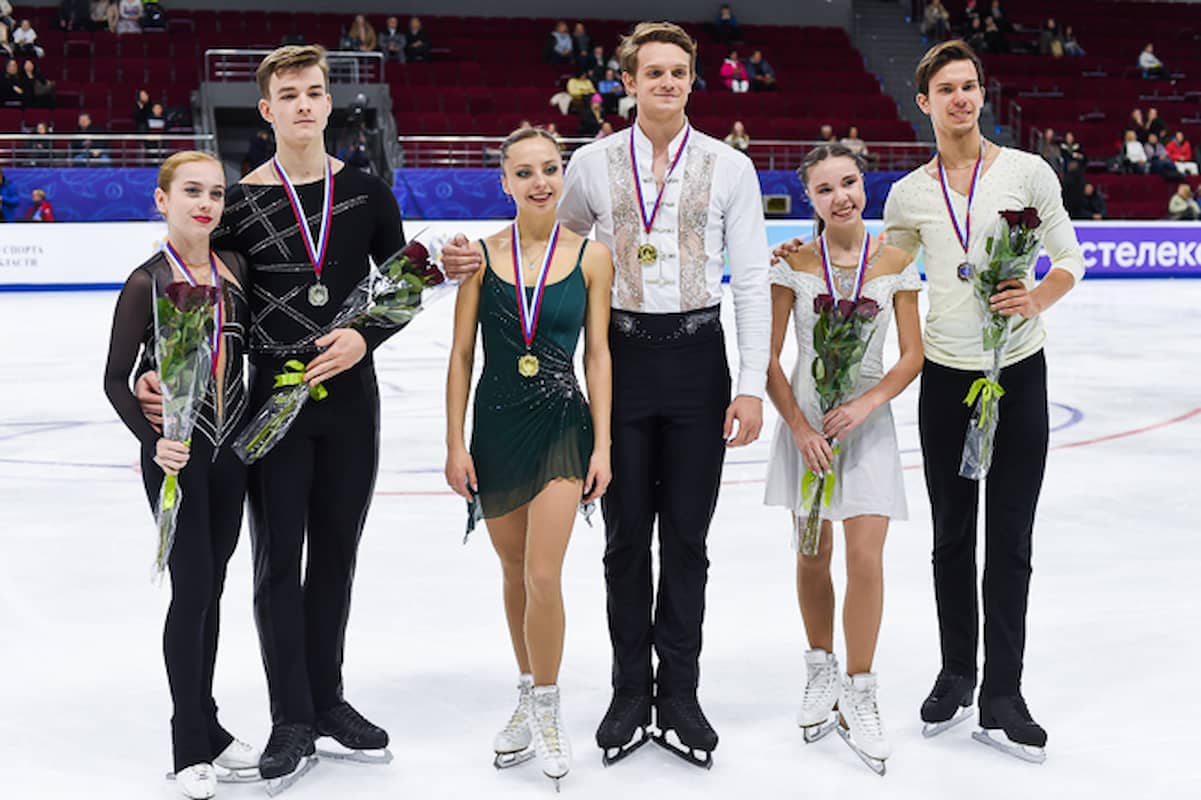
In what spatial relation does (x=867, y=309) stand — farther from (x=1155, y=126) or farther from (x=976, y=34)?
(x=976, y=34)

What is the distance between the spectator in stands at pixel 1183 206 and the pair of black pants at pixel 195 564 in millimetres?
17415

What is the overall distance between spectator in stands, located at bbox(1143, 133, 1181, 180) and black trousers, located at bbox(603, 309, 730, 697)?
18.1 metres

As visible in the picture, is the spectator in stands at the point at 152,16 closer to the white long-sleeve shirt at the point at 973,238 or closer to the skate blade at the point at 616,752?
the white long-sleeve shirt at the point at 973,238

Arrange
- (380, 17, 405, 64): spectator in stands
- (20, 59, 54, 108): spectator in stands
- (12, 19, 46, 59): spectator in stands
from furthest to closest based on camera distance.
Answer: (380, 17, 405, 64): spectator in stands
(12, 19, 46, 59): spectator in stands
(20, 59, 54, 108): spectator in stands

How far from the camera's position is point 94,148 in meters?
15.4

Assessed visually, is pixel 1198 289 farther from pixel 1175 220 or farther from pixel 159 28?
pixel 159 28

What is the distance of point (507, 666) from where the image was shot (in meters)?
3.82

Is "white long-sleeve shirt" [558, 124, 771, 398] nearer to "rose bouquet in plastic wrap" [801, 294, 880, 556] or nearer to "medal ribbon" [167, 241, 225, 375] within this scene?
"rose bouquet in plastic wrap" [801, 294, 880, 556]

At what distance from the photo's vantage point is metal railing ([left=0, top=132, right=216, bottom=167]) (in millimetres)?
15219

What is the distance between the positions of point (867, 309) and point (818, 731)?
3.37ft

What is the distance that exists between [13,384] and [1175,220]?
14662 mm

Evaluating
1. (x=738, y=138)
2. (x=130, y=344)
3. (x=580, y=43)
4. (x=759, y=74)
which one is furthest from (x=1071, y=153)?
(x=130, y=344)

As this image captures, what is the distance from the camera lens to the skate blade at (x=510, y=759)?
3.09 meters

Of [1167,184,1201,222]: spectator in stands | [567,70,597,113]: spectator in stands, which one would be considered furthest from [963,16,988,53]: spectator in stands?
[567,70,597,113]: spectator in stands
